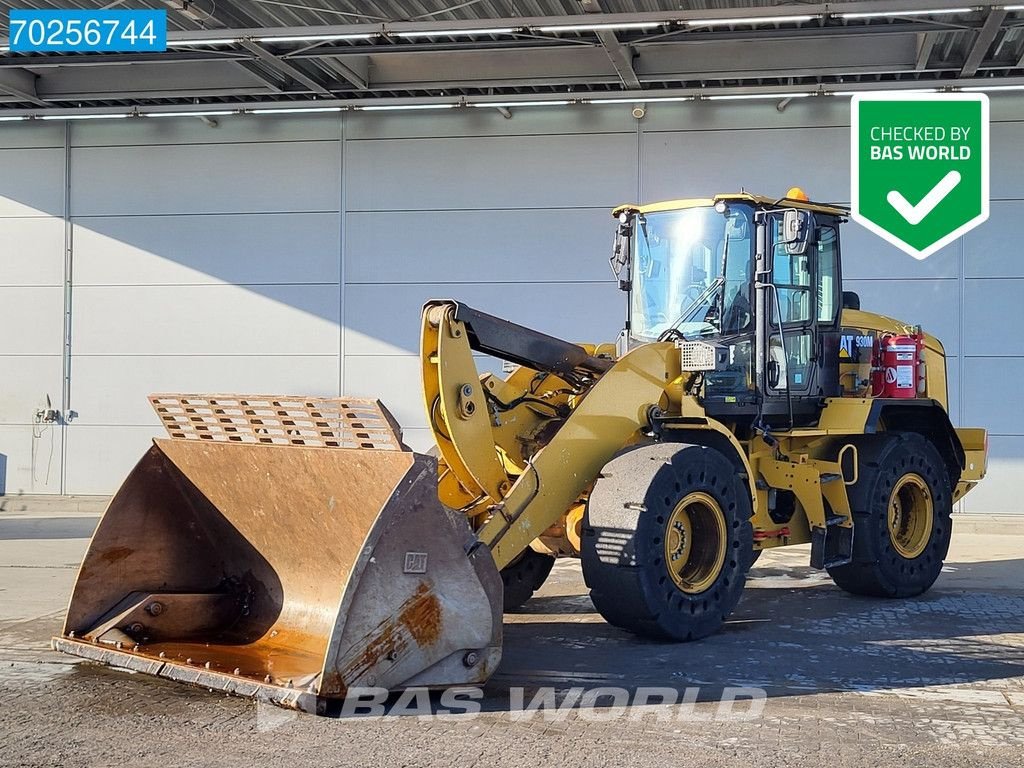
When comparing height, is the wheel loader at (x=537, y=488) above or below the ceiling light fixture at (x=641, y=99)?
below

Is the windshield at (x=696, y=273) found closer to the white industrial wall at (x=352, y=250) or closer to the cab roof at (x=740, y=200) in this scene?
the cab roof at (x=740, y=200)

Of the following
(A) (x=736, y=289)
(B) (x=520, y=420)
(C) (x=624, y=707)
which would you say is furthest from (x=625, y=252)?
(C) (x=624, y=707)

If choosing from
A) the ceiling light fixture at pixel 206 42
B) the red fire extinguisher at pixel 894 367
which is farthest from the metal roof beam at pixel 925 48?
the ceiling light fixture at pixel 206 42

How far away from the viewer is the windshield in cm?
854

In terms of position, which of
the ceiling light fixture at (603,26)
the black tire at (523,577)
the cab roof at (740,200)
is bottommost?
the black tire at (523,577)

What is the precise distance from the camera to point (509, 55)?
15578 mm

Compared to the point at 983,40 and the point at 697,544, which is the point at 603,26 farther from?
the point at 697,544

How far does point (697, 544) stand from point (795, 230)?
2.25m

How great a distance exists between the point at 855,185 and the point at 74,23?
970 centimetres

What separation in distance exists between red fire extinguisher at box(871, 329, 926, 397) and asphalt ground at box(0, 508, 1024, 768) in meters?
2.03

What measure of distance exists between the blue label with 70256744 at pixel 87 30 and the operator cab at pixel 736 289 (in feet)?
20.9

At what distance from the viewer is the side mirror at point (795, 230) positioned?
825 cm

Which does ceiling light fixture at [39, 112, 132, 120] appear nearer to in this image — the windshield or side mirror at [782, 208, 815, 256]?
the windshield

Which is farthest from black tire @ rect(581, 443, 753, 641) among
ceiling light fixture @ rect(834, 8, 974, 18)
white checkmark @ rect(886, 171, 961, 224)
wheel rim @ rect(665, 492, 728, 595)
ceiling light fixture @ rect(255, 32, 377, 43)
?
white checkmark @ rect(886, 171, 961, 224)
